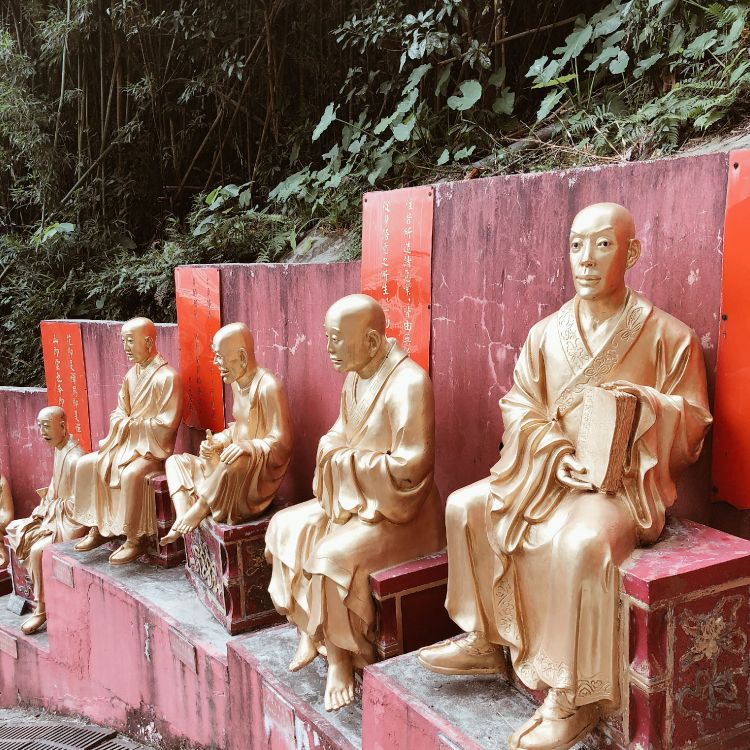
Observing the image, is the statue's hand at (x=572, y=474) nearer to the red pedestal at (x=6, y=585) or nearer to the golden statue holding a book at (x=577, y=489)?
the golden statue holding a book at (x=577, y=489)

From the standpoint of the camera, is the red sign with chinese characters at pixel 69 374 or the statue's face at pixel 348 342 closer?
the statue's face at pixel 348 342

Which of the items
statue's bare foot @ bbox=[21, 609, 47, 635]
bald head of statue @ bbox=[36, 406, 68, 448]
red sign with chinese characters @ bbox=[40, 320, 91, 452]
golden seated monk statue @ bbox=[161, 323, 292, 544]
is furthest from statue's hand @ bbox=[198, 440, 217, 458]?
red sign with chinese characters @ bbox=[40, 320, 91, 452]

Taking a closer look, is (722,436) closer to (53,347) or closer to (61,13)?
(53,347)

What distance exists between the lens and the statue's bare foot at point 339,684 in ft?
9.53

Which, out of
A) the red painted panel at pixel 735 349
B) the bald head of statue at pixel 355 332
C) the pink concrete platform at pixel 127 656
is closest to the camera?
the red painted panel at pixel 735 349

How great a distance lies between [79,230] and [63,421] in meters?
3.87

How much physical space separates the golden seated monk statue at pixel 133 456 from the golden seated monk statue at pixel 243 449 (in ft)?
2.30

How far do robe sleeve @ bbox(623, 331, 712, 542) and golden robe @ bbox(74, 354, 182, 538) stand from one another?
335 cm

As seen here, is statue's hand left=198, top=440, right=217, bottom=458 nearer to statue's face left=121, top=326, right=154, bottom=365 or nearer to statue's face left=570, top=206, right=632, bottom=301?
statue's face left=121, top=326, right=154, bottom=365

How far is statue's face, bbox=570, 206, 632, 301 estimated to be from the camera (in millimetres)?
2361

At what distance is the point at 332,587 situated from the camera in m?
2.88

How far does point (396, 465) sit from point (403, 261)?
1.29 m

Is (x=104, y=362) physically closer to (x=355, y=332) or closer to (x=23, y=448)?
(x=23, y=448)

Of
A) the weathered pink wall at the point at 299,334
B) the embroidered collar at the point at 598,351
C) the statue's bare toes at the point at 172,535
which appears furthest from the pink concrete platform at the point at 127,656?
the embroidered collar at the point at 598,351
